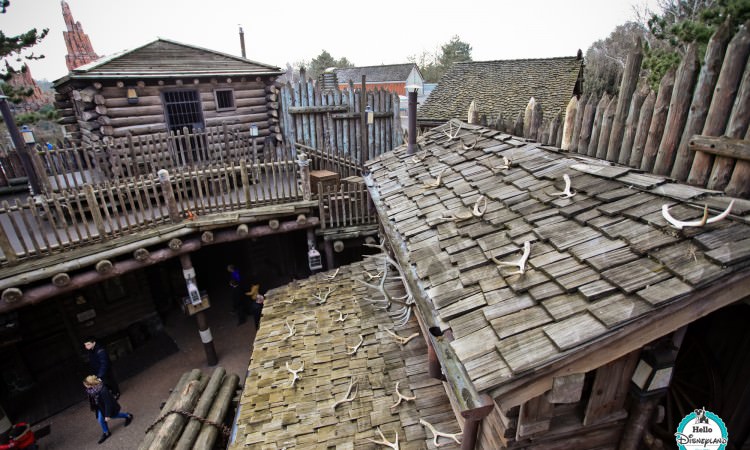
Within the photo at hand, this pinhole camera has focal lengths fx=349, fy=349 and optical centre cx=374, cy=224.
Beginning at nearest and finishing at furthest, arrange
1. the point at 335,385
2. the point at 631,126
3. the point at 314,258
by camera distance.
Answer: the point at 631,126, the point at 335,385, the point at 314,258

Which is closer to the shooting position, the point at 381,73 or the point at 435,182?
the point at 435,182

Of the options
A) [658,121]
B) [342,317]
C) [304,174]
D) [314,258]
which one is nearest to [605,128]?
[658,121]

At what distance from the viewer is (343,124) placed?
11156 mm

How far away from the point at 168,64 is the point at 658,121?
14.2 m

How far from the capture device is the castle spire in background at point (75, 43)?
98.9 ft

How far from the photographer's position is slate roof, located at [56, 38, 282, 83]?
35.7 feet

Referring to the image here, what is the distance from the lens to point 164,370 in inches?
369

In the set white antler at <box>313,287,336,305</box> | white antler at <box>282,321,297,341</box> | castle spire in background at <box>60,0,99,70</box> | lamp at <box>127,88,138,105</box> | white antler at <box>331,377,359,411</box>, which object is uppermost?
castle spire in background at <box>60,0,99,70</box>

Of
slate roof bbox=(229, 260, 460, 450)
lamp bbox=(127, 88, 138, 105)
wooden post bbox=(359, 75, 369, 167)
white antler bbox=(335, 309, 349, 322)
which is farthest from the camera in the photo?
lamp bbox=(127, 88, 138, 105)

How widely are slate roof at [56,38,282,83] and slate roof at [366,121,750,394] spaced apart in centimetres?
1160

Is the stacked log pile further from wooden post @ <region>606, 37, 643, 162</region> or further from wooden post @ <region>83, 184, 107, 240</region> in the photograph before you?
wooden post @ <region>606, 37, 643, 162</region>

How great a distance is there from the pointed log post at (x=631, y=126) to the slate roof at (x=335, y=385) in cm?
316

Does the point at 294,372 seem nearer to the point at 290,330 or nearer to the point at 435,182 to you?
the point at 290,330

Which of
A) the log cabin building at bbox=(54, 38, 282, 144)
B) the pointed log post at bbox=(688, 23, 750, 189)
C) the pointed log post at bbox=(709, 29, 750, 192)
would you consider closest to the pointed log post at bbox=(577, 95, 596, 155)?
the pointed log post at bbox=(688, 23, 750, 189)
